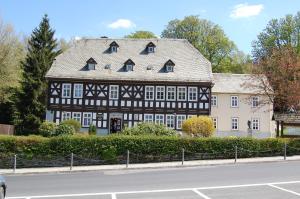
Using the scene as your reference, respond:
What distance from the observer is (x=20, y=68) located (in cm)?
5388

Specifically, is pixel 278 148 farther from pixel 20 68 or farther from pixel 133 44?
pixel 20 68

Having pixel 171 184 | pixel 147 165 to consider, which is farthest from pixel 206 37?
pixel 171 184

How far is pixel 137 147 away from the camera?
30.8 m

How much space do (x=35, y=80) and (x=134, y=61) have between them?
1080 cm

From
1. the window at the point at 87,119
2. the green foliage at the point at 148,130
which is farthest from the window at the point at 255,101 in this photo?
the green foliage at the point at 148,130

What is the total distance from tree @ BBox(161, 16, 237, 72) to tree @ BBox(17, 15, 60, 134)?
26.0 m

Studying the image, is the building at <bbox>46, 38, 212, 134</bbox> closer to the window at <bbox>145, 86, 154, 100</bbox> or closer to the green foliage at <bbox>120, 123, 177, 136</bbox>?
the window at <bbox>145, 86, 154, 100</bbox>

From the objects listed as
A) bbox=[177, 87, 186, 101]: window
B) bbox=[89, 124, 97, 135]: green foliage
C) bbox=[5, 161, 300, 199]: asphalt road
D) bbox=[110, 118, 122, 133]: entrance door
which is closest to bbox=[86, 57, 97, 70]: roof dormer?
bbox=[110, 118, 122, 133]: entrance door

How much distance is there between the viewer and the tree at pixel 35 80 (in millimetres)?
49438

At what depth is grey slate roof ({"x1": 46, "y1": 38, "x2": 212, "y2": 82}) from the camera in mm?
47125

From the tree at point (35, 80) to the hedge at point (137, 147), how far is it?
1905cm

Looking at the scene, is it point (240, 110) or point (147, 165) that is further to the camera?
point (240, 110)

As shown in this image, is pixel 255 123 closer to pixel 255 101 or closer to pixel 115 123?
pixel 255 101

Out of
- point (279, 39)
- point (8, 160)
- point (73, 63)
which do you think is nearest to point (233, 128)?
point (73, 63)
